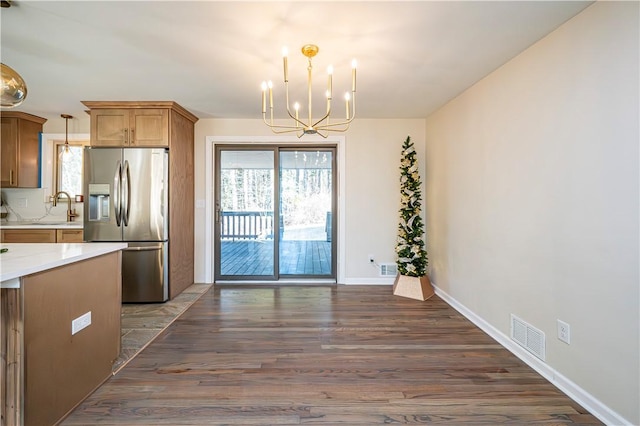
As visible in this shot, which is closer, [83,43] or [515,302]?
[83,43]

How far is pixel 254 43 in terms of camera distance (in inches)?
82.7

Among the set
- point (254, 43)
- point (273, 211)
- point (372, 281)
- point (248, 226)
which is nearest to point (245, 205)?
point (248, 226)

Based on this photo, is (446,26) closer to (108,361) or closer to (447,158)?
(447,158)

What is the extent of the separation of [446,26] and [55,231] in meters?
4.92

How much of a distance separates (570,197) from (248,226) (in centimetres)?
371

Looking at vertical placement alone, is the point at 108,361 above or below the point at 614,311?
below

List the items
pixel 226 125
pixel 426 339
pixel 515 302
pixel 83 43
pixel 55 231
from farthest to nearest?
pixel 226 125
pixel 55 231
pixel 426 339
pixel 515 302
pixel 83 43

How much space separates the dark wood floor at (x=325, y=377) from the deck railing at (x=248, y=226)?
1501mm

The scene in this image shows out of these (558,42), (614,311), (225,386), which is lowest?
(225,386)

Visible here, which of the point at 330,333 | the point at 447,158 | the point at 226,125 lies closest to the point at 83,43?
the point at 226,125

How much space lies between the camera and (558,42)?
6.13 ft

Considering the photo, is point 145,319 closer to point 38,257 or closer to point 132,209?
point 132,209

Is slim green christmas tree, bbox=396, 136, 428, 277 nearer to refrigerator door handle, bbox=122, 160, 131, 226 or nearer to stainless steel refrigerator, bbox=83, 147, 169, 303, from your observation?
stainless steel refrigerator, bbox=83, 147, 169, 303

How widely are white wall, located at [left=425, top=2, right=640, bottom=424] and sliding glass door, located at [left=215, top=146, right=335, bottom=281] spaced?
84.3 inches
